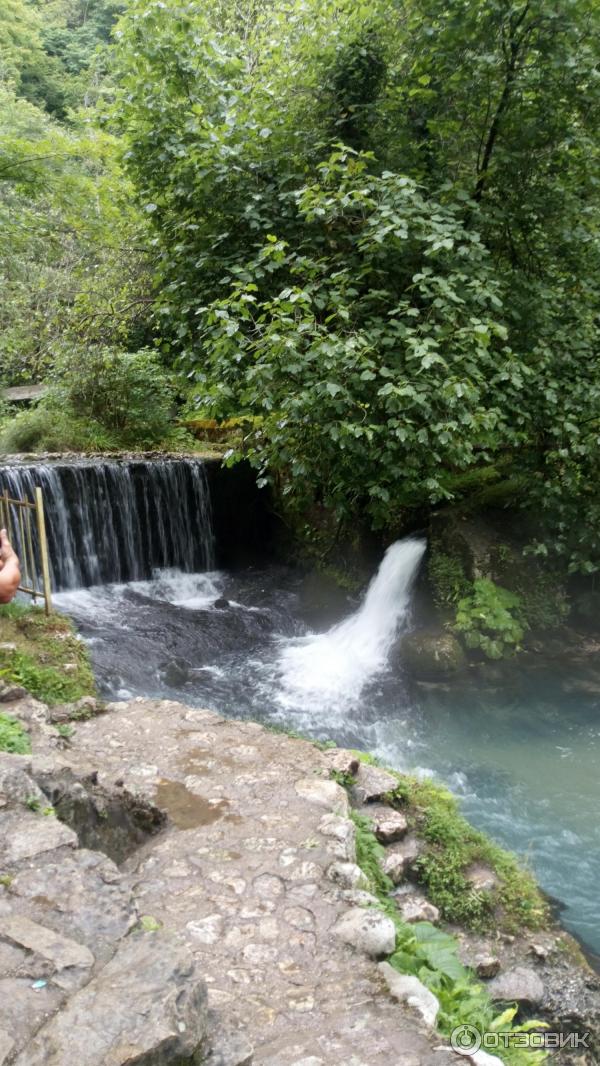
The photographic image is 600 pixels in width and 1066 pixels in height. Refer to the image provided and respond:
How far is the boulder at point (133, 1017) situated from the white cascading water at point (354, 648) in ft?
19.1

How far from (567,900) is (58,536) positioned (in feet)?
28.5

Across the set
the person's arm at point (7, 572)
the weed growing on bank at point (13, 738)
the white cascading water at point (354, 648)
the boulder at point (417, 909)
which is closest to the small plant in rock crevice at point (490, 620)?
the white cascading water at point (354, 648)

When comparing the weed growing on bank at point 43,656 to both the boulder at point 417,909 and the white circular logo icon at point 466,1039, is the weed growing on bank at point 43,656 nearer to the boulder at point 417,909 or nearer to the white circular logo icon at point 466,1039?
the boulder at point 417,909

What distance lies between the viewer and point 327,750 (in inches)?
207

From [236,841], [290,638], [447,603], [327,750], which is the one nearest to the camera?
[236,841]

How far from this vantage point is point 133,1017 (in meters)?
2.17

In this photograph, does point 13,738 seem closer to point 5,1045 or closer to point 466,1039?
point 5,1045

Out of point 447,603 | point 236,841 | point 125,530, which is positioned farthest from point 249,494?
point 236,841

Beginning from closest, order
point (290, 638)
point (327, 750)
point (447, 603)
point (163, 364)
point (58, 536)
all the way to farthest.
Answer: point (327, 750) < point (447, 603) < point (290, 638) < point (58, 536) < point (163, 364)

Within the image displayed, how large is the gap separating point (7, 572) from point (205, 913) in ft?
6.08

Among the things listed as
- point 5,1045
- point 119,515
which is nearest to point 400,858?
point 5,1045

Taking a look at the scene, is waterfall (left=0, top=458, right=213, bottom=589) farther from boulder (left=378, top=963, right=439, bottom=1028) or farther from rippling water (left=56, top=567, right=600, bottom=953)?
boulder (left=378, top=963, right=439, bottom=1028)

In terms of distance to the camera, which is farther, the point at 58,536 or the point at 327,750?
the point at 58,536

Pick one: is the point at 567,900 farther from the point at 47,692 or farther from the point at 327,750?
the point at 47,692
